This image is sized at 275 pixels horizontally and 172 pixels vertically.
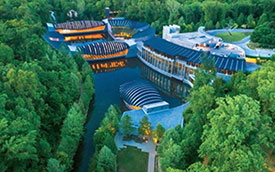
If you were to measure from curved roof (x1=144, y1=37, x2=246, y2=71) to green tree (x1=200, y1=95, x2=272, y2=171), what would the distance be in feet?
169

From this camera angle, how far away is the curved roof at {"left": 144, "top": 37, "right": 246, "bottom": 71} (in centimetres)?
8881

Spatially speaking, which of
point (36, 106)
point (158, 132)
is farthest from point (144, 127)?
point (36, 106)

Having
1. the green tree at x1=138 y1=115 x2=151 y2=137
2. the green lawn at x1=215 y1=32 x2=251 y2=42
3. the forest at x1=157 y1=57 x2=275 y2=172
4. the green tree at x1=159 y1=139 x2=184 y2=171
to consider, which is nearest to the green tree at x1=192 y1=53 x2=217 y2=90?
the forest at x1=157 y1=57 x2=275 y2=172

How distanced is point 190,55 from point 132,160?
186ft

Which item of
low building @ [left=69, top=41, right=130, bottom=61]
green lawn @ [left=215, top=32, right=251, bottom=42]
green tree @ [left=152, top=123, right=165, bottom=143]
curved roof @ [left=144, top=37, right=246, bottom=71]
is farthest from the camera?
green lawn @ [left=215, top=32, right=251, bottom=42]

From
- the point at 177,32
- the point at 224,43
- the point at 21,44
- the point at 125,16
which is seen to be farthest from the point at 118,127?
the point at 125,16

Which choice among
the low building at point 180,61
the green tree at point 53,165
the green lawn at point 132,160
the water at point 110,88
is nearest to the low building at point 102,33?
the water at point 110,88

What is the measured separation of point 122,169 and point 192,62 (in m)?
55.5

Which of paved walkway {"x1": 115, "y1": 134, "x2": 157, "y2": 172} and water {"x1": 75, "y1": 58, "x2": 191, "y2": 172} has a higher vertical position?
paved walkway {"x1": 115, "y1": 134, "x2": 157, "y2": 172}

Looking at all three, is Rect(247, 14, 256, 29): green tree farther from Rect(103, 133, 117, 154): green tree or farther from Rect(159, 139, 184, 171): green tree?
Rect(103, 133, 117, 154): green tree

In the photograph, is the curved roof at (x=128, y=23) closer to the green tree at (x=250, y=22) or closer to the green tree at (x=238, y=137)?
the green tree at (x=250, y=22)

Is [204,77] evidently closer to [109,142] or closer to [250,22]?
[109,142]

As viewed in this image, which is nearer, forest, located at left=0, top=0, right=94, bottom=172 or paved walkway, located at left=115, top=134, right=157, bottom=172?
forest, located at left=0, top=0, right=94, bottom=172

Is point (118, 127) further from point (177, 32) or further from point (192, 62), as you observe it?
point (177, 32)
